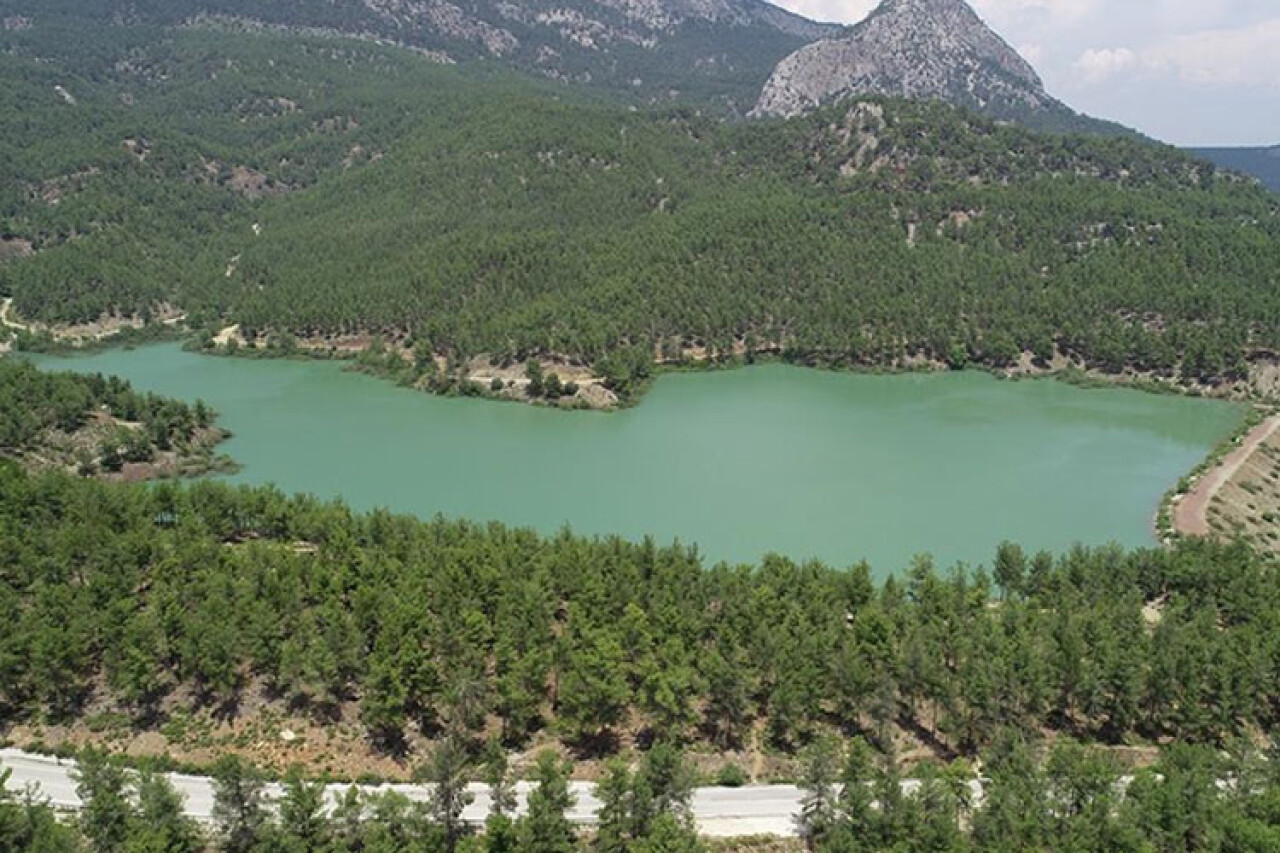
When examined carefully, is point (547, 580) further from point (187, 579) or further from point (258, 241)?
point (258, 241)

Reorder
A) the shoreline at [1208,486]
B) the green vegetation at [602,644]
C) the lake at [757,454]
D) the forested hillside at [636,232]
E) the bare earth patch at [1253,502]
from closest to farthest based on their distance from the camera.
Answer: the green vegetation at [602,644] → the shoreline at [1208,486] → the bare earth patch at [1253,502] → the lake at [757,454] → the forested hillside at [636,232]

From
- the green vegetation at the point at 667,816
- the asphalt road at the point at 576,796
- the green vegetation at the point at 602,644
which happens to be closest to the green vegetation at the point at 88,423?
the green vegetation at the point at 602,644

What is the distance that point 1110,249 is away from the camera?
8562 cm

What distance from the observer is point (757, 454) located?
176ft

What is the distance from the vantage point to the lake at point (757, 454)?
141 ft

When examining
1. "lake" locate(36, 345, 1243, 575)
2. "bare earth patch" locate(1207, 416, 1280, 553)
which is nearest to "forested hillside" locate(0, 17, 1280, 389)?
"lake" locate(36, 345, 1243, 575)

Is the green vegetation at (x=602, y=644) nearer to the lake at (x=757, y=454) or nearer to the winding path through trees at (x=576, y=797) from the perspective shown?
the winding path through trees at (x=576, y=797)

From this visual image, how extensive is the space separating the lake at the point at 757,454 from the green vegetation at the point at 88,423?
3260 millimetres

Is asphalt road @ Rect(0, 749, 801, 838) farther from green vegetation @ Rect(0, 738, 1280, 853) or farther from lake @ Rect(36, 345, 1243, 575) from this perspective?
lake @ Rect(36, 345, 1243, 575)

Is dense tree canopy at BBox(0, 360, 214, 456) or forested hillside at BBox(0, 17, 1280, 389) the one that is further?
forested hillside at BBox(0, 17, 1280, 389)

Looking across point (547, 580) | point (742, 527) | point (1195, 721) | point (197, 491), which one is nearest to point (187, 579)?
point (197, 491)

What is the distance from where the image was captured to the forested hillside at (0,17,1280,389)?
76.8 meters

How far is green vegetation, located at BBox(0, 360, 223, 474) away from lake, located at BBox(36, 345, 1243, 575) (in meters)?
3.26

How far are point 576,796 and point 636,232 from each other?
77355 millimetres
